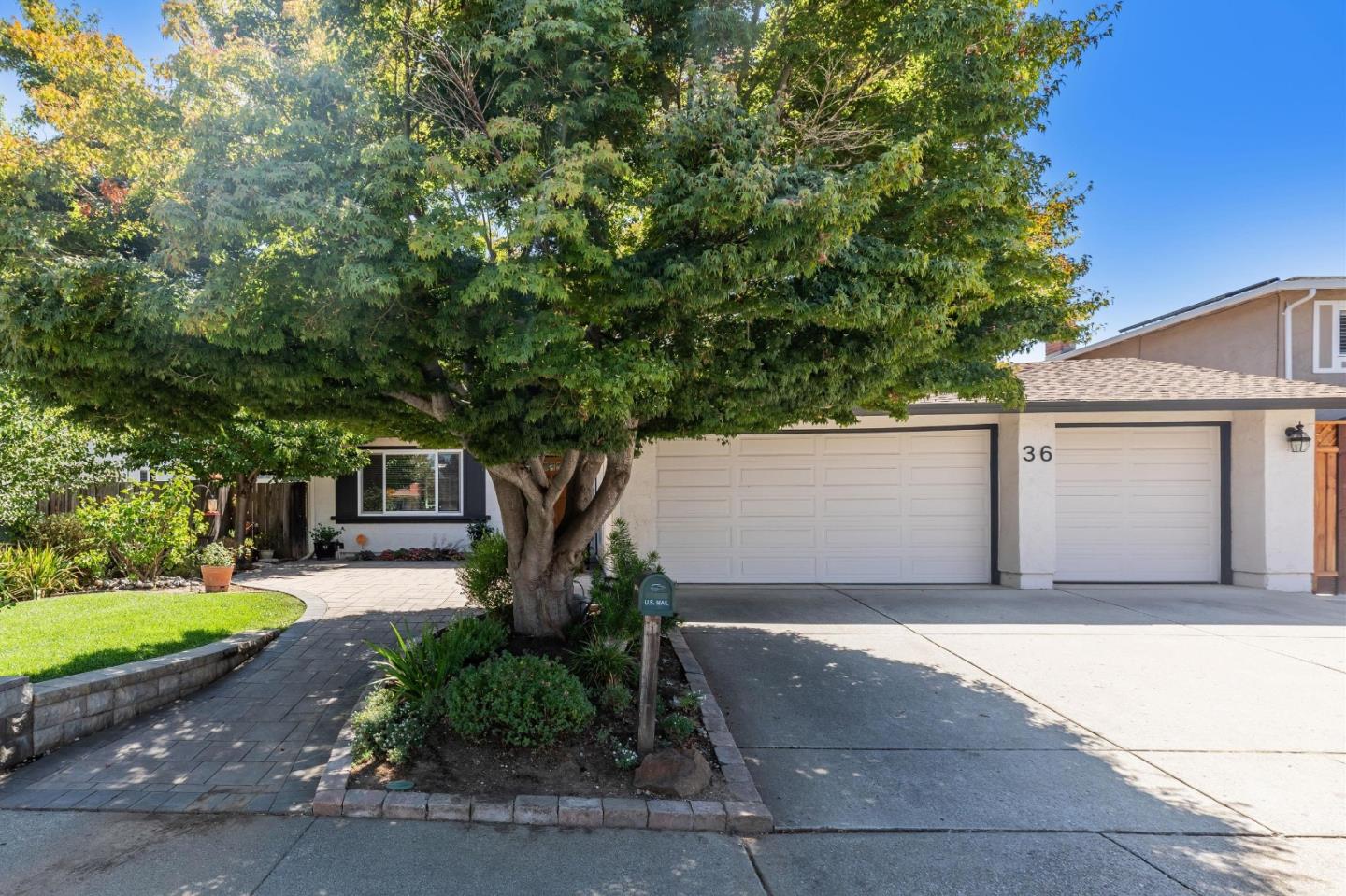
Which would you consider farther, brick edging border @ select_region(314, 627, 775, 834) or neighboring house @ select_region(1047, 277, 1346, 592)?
neighboring house @ select_region(1047, 277, 1346, 592)

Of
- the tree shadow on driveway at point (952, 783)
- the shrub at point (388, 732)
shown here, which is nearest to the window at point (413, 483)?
the tree shadow on driveway at point (952, 783)

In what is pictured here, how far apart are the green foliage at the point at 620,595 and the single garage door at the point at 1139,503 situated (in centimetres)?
662

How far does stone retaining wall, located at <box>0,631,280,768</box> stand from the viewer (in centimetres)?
423

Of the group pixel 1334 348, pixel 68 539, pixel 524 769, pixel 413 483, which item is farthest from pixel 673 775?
pixel 1334 348

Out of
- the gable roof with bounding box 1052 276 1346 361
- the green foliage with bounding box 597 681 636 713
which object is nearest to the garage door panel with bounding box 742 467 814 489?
the green foliage with bounding box 597 681 636 713

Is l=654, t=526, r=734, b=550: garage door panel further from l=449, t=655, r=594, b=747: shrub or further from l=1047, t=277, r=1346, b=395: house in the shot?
l=1047, t=277, r=1346, b=395: house

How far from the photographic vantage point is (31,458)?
8258mm

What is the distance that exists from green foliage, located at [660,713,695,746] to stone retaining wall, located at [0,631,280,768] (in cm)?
397

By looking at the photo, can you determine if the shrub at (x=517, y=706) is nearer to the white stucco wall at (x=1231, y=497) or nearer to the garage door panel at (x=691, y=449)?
the white stucco wall at (x=1231, y=497)

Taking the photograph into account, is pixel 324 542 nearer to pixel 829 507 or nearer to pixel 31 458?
pixel 31 458

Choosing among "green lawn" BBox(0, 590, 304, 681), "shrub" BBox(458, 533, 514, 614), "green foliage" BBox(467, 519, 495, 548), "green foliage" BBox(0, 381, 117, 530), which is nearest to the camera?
"green lawn" BBox(0, 590, 304, 681)

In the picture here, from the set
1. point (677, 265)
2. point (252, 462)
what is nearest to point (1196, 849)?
point (677, 265)

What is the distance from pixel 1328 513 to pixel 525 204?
1200cm

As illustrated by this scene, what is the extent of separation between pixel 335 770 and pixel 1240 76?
1207 cm
